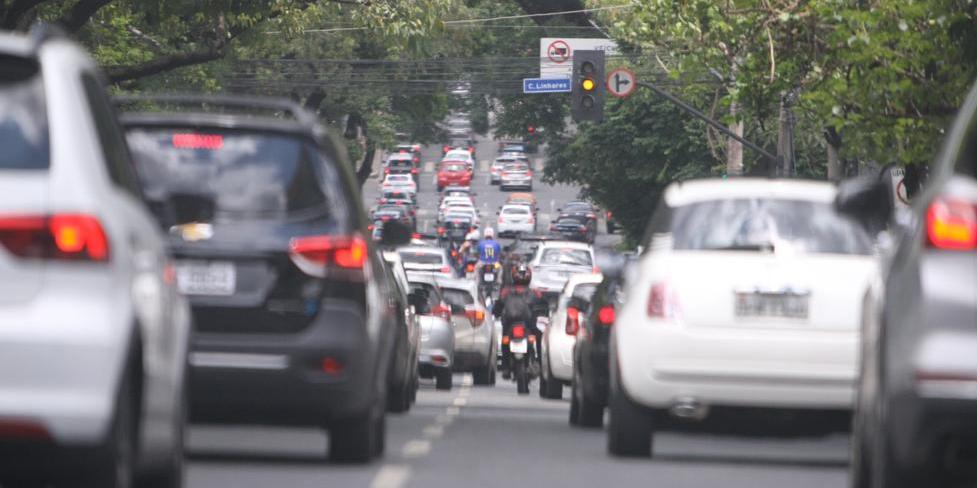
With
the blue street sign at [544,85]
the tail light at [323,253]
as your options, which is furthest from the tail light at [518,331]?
the tail light at [323,253]

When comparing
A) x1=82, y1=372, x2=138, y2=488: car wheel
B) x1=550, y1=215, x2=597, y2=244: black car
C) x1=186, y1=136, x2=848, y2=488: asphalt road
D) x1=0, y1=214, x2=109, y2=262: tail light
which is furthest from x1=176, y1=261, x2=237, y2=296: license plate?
x1=550, y1=215, x2=597, y2=244: black car

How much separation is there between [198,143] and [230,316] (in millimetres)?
933

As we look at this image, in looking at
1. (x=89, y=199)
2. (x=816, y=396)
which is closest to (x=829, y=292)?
(x=816, y=396)

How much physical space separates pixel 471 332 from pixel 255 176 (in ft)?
67.6

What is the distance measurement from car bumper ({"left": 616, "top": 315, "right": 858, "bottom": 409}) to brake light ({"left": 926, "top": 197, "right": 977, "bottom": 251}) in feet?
18.8

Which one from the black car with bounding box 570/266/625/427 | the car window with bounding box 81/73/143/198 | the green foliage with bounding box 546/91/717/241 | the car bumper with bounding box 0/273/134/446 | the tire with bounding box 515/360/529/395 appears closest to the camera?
the car bumper with bounding box 0/273/134/446

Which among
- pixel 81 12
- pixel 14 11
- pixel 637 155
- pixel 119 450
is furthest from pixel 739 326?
pixel 637 155

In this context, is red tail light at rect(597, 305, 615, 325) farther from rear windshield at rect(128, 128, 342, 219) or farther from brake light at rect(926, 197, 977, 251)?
brake light at rect(926, 197, 977, 251)

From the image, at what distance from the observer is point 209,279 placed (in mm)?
12648

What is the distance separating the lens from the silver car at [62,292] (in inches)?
296

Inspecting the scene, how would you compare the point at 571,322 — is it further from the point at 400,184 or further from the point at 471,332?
the point at 400,184

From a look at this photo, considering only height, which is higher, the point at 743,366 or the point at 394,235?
the point at 394,235

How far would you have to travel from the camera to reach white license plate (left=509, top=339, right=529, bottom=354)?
31391 mm

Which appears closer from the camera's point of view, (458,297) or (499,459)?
(499,459)
